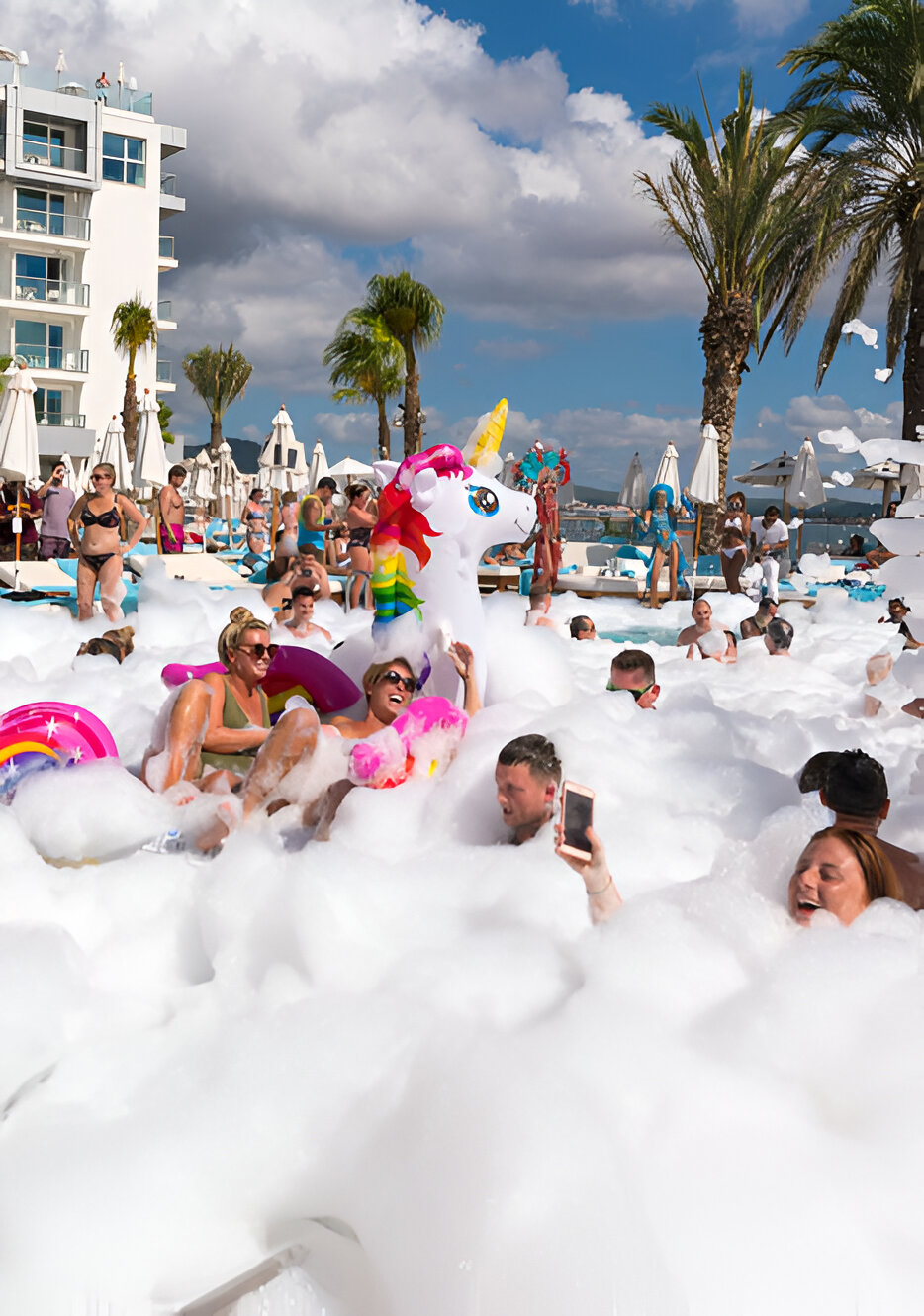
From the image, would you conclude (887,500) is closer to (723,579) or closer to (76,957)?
(723,579)

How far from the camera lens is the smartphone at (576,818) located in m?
2.94

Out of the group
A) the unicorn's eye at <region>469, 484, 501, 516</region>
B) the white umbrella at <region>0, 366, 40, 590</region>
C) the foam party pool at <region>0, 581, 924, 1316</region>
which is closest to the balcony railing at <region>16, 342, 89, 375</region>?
the white umbrella at <region>0, 366, 40, 590</region>

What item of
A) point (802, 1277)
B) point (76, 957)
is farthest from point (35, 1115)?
point (802, 1277)

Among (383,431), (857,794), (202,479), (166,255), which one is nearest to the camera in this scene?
(857,794)

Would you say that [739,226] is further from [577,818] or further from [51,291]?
[51,291]

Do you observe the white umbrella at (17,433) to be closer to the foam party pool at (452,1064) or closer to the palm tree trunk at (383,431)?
the foam party pool at (452,1064)

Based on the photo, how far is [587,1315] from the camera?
84.7 inches

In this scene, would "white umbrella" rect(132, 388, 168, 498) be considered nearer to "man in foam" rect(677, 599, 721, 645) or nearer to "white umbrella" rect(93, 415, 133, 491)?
"white umbrella" rect(93, 415, 133, 491)

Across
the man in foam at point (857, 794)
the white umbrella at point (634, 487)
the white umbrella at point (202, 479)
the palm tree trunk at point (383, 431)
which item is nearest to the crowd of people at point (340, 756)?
the man in foam at point (857, 794)

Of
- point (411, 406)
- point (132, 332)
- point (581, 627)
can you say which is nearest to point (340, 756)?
point (581, 627)

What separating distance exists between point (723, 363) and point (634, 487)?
10.1ft

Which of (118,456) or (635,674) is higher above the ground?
(118,456)

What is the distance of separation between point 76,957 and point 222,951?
1.52 feet

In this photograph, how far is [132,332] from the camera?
3338 cm
